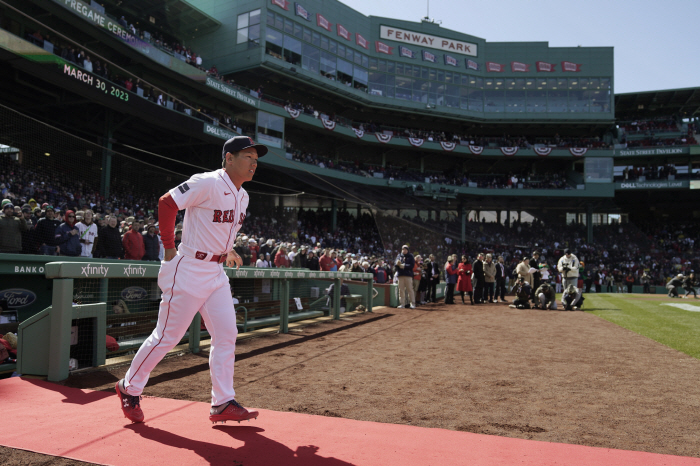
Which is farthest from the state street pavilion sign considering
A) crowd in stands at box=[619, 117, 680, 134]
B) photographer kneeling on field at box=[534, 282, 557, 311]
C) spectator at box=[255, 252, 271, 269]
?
spectator at box=[255, 252, 271, 269]

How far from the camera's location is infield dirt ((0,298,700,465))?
3.43 m

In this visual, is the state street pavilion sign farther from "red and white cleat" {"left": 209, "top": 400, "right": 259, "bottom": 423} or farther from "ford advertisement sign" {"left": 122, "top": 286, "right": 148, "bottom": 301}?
"red and white cleat" {"left": 209, "top": 400, "right": 259, "bottom": 423}

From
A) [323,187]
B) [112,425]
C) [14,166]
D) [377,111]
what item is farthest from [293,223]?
[377,111]

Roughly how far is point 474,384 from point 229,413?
8.52 ft

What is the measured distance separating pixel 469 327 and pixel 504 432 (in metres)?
6.86

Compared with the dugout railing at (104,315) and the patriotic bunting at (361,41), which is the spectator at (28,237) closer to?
the dugout railing at (104,315)

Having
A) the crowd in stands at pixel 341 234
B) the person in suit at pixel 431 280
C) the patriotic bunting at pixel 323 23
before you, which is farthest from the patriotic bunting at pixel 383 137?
the person in suit at pixel 431 280

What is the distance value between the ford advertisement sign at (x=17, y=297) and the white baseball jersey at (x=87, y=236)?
7.42 feet

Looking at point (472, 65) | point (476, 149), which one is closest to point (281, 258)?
point (476, 149)

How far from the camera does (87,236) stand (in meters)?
9.40

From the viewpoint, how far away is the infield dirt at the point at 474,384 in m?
3.43

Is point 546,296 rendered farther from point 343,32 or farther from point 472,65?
point 472,65

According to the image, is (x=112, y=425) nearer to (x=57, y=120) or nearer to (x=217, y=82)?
(x=57, y=120)

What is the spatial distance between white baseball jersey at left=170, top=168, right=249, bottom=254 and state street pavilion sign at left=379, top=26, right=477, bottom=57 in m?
42.1
